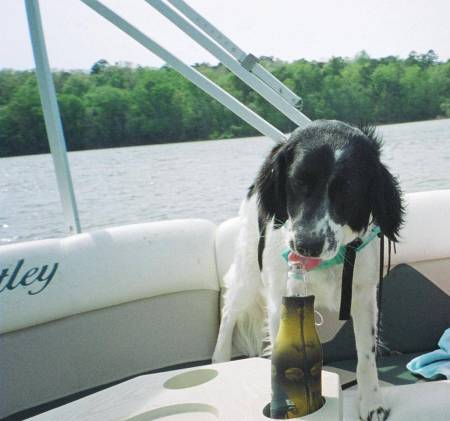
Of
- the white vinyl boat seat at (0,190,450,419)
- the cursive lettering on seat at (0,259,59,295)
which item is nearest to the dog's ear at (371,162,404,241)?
the white vinyl boat seat at (0,190,450,419)

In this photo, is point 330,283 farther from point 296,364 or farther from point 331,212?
point 296,364

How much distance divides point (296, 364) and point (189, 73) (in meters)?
1.59

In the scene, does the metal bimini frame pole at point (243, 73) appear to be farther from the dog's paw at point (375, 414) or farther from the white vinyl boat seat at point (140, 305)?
the dog's paw at point (375, 414)

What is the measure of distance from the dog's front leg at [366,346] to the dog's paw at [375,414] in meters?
0.01

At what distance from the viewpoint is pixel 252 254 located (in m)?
2.29

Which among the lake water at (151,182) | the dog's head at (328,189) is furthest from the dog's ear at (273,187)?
the lake water at (151,182)

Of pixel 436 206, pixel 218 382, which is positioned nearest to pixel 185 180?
pixel 436 206

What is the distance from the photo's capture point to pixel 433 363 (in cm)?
217

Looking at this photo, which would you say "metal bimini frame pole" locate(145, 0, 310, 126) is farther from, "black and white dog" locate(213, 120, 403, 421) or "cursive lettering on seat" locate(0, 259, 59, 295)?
"cursive lettering on seat" locate(0, 259, 59, 295)

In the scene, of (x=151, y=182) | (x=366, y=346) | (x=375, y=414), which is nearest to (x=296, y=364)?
(x=375, y=414)

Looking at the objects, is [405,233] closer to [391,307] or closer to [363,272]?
[391,307]

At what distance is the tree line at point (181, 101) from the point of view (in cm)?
360

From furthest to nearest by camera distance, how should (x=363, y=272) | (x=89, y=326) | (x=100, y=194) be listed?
1. (x=100, y=194)
2. (x=89, y=326)
3. (x=363, y=272)

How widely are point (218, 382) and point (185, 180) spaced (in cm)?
534
